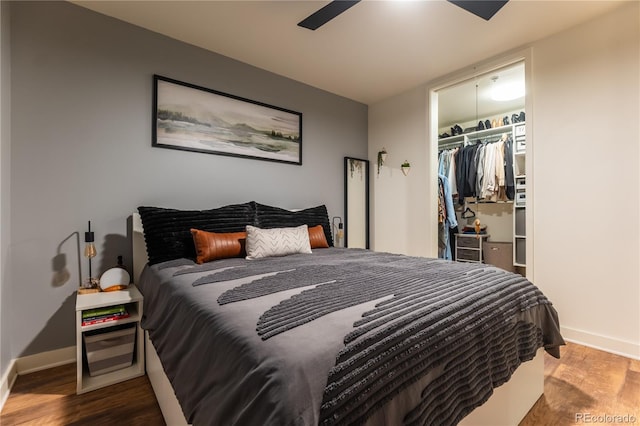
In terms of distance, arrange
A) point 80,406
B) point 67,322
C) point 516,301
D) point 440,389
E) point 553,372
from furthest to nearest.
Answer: point 67,322 < point 553,372 < point 80,406 < point 516,301 < point 440,389

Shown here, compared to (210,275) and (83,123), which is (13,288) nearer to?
(83,123)

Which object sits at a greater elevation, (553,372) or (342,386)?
(342,386)

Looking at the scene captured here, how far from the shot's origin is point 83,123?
2.11m

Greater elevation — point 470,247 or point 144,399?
point 470,247

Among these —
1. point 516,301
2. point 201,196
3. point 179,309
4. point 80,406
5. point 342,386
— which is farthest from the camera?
point 201,196

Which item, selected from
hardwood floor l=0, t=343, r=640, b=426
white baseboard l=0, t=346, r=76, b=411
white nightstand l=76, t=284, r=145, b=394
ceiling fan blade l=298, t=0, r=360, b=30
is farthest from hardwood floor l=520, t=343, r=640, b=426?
white baseboard l=0, t=346, r=76, b=411

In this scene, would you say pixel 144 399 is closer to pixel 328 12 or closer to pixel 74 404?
pixel 74 404

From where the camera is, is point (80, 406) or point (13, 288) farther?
point (13, 288)

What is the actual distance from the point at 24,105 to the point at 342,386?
2.56 m

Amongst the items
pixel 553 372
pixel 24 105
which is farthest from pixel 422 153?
pixel 24 105

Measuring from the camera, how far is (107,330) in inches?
72.8

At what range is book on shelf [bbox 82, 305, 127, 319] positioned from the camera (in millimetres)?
1695

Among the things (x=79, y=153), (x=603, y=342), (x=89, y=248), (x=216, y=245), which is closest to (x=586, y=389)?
(x=603, y=342)

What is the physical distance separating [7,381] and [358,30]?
10.8 ft
